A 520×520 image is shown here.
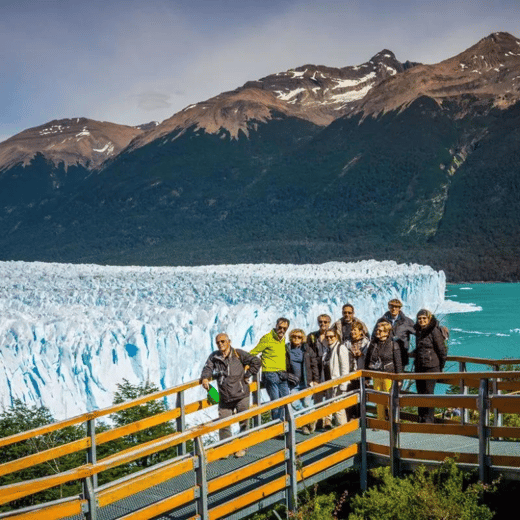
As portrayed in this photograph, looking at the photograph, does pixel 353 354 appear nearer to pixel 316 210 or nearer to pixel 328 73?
pixel 316 210

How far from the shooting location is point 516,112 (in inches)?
3386

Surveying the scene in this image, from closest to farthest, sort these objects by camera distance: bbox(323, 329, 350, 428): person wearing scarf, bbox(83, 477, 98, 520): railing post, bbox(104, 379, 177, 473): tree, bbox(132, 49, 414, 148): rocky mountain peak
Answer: bbox(83, 477, 98, 520): railing post, bbox(323, 329, 350, 428): person wearing scarf, bbox(104, 379, 177, 473): tree, bbox(132, 49, 414, 148): rocky mountain peak

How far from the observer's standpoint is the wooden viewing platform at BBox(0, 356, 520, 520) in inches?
156

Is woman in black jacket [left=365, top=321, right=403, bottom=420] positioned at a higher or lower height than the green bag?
higher

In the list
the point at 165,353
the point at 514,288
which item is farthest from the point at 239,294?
the point at 514,288

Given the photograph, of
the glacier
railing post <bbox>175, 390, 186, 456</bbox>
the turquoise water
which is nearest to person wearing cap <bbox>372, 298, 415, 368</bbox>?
railing post <bbox>175, 390, 186, 456</bbox>

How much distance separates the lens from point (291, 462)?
15.3 feet

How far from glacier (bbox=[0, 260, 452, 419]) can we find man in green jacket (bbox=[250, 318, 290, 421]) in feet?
20.8

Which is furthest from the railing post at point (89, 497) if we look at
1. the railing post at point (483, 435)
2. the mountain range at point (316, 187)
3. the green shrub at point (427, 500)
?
the mountain range at point (316, 187)

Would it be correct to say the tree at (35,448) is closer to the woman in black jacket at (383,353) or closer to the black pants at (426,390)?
the woman in black jacket at (383,353)

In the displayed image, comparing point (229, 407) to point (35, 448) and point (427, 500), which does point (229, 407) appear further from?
point (35, 448)

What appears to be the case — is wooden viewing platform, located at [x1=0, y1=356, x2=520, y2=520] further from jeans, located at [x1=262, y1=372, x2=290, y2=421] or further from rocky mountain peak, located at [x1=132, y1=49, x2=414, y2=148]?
rocky mountain peak, located at [x1=132, y1=49, x2=414, y2=148]

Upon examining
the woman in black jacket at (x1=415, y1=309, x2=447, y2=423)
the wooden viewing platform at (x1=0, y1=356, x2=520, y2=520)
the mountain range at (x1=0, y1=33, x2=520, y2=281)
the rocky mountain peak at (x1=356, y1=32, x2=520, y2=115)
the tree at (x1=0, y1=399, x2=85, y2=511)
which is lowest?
the tree at (x1=0, y1=399, x2=85, y2=511)

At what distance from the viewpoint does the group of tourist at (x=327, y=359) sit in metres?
Answer: 5.43
